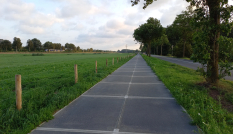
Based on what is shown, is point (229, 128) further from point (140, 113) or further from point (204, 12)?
point (204, 12)

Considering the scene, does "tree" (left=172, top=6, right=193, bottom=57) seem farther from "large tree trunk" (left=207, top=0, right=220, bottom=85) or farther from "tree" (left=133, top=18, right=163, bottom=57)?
"large tree trunk" (left=207, top=0, right=220, bottom=85)

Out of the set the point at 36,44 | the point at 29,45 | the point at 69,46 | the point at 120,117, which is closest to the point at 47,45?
the point at 36,44

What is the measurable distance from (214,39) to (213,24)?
0.62m

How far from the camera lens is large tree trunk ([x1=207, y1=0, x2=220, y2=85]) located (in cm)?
655

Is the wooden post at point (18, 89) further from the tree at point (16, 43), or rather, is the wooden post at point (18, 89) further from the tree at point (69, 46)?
the tree at point (69, 46)

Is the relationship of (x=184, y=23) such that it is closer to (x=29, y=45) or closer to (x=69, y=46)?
(x=29, y=45)

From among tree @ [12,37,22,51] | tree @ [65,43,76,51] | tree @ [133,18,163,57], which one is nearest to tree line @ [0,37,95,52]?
tree @ [12,37,22,51]

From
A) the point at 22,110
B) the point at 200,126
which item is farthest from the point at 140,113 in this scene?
the point at 22,110

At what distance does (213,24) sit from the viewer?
642 cm

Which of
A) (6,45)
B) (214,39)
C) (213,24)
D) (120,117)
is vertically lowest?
(120,117)

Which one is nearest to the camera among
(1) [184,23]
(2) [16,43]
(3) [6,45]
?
(1) [184,23]

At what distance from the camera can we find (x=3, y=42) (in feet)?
342

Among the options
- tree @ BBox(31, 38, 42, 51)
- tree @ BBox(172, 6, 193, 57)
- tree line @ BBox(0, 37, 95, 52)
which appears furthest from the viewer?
tree @ BBox(31, 38, 42, 51)

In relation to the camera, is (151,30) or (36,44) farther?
(36,44)
